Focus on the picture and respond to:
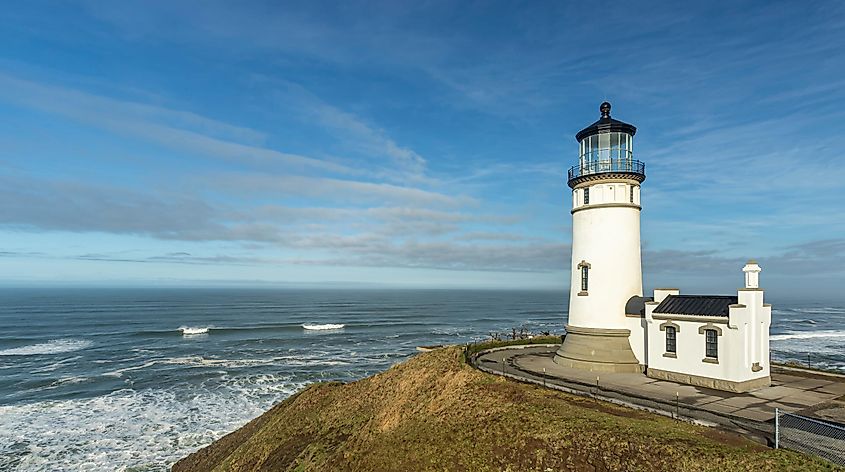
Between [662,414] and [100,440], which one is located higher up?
[662,414]

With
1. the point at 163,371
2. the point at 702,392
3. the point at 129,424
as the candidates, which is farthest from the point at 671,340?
the point at 163,371

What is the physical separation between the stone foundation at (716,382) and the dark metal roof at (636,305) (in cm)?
263

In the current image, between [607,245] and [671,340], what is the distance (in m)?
4.78

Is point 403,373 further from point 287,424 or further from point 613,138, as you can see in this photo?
point 613,138

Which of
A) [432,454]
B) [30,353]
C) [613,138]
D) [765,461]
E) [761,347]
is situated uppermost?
[613,138]

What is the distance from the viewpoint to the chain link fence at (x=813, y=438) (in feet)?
37.7

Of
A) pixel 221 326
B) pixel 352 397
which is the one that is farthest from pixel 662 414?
pixel 221 326

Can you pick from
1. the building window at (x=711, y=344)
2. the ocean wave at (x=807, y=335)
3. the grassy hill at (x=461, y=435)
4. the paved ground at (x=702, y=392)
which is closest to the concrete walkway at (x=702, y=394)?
the paved ground at (x=702, y=392)

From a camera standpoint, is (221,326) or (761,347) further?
(221,326)

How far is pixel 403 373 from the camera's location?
20328 millimetres

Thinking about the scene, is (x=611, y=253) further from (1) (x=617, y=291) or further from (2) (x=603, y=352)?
(2) (x=603, y=352)

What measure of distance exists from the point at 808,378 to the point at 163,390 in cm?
3868

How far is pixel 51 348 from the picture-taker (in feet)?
186

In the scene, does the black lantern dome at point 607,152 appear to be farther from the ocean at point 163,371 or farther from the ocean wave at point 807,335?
the ocean wave at point 807,335
